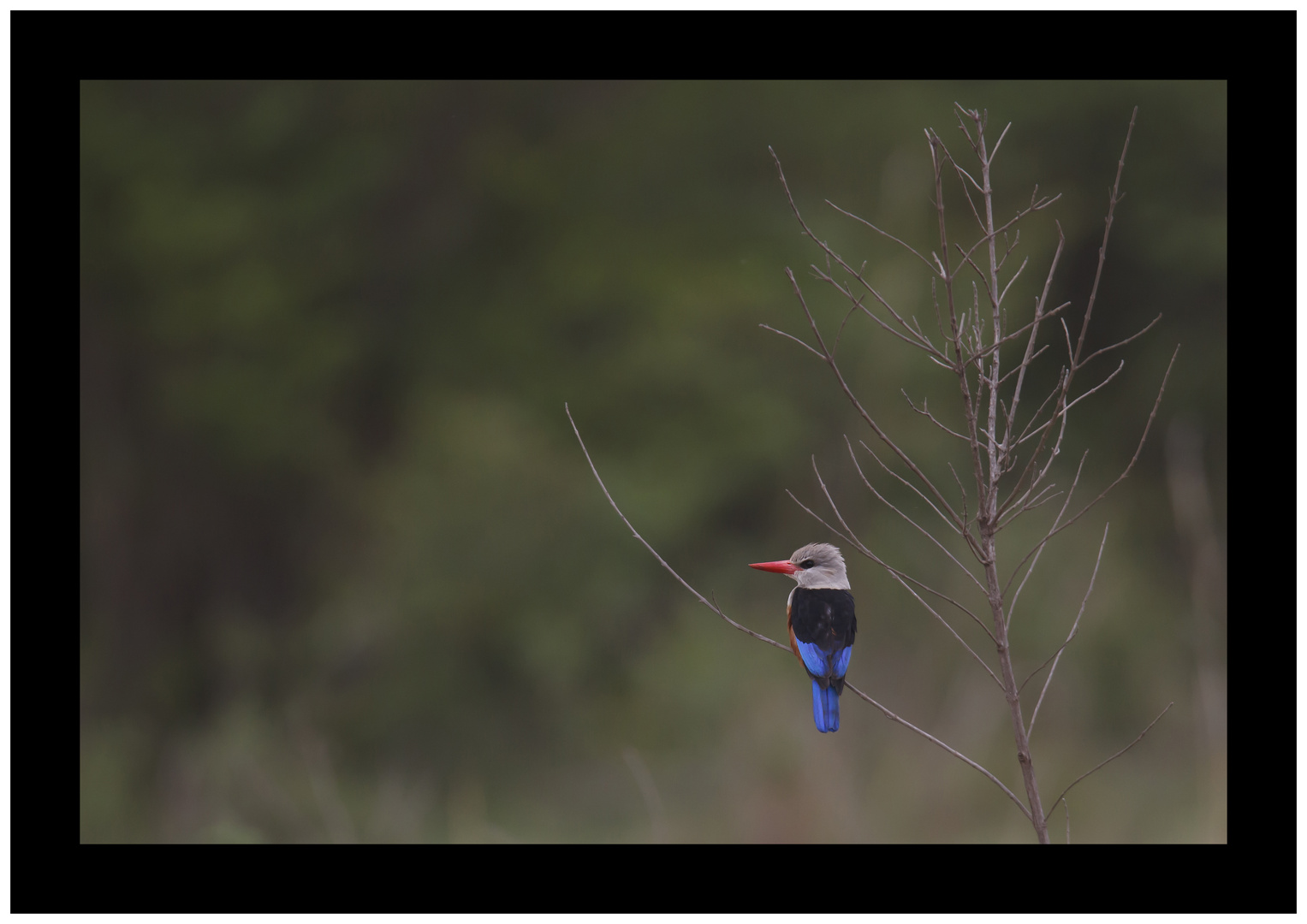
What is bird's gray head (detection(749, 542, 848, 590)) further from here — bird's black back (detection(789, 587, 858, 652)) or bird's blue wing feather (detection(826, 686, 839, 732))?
bird's blue wing feather (detection(826, 686, 839, 732))

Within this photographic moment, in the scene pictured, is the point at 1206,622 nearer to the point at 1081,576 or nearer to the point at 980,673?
the point at 1081,576

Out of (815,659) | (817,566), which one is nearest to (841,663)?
(815,659)

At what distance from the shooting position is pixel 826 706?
171 centimetres

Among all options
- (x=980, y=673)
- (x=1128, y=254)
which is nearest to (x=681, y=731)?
(x=980, y=673)

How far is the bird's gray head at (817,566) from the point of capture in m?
1.75

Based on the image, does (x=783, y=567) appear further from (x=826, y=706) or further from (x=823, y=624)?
(x=826, y=706)

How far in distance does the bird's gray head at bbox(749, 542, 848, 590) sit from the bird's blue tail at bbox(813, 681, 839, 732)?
7.4 inches

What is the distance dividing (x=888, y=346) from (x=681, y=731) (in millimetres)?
2443

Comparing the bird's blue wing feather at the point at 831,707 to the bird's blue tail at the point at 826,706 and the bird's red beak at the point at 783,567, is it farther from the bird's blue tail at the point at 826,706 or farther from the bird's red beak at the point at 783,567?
the bird's red beak at the point at 783,567

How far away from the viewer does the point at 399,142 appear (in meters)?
7.09

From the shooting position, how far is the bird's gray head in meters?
1.75

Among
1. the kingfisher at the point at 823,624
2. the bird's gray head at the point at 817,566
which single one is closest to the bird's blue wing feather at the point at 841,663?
the kingfisher at the point at 823,624

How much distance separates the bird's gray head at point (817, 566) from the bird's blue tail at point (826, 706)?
19 cm

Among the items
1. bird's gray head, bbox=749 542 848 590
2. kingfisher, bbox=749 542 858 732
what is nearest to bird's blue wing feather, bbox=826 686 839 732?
kingfisher, bbox=749 542 858 732
